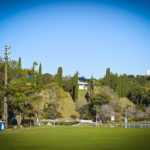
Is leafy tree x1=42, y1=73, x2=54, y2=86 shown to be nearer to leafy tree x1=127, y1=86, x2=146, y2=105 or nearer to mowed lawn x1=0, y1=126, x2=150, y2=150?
leafy tree x1=127, y1=86, x2=146, y2=105

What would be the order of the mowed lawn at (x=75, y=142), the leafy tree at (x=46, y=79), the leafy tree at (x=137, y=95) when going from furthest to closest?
the leafy tree at (x=46, y=79) < the leafy tree at (x=137, y=95) < the mowed lawn at (x=75, y=142)

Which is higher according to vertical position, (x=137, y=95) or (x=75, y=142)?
(x=137, y=95)

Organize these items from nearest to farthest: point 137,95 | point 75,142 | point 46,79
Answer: point 75,142
point 46,79
point 137,95

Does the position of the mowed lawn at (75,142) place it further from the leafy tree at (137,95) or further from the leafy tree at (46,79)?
the leafy tree at (137,95)

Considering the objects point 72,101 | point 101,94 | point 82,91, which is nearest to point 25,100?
point 101,94

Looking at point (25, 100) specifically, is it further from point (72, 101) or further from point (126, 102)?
point (126, 102)

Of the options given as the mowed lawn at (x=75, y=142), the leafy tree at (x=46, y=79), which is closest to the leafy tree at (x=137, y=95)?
the leafy tree at (x=46, y=79)

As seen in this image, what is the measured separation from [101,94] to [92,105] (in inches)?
174

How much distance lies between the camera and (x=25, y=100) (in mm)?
47156

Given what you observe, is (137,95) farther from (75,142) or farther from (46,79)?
(75,142)

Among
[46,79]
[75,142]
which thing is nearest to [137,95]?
[46,79]

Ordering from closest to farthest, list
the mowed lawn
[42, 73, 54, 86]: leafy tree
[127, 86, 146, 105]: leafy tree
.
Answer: the mowed lawn < [127, 86, 146, 105]: leafy tree < [42, 73, 54, 86]: leafy tree

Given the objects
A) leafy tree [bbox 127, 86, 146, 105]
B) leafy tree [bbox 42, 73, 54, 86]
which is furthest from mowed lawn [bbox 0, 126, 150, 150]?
leafy tree [bbox 127, 86, 146, 105]

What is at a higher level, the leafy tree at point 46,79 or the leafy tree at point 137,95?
the leafy tree at point 46,79
